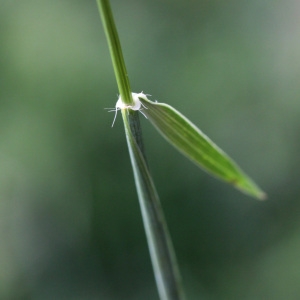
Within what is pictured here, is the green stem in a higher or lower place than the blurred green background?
lower

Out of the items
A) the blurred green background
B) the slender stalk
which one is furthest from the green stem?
the blurred green background

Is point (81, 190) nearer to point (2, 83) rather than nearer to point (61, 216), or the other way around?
point (61, 216)

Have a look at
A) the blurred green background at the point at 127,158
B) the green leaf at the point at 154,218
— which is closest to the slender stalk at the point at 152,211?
the green leaf at the point at 154,218

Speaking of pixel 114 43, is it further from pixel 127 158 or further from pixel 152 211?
pixel 127 158

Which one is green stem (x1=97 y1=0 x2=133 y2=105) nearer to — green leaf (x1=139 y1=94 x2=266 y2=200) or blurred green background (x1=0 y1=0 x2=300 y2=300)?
green leaf (x1=139 y1=94 x2=266 y2=200)

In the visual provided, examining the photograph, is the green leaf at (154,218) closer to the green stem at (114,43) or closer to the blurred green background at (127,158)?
the green stem at (114,43)

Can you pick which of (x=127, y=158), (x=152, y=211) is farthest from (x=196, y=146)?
(x=127, y=158)

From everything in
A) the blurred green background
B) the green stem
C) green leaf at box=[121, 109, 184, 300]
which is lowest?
green leaf at box=[121, 109, 184, 300]
